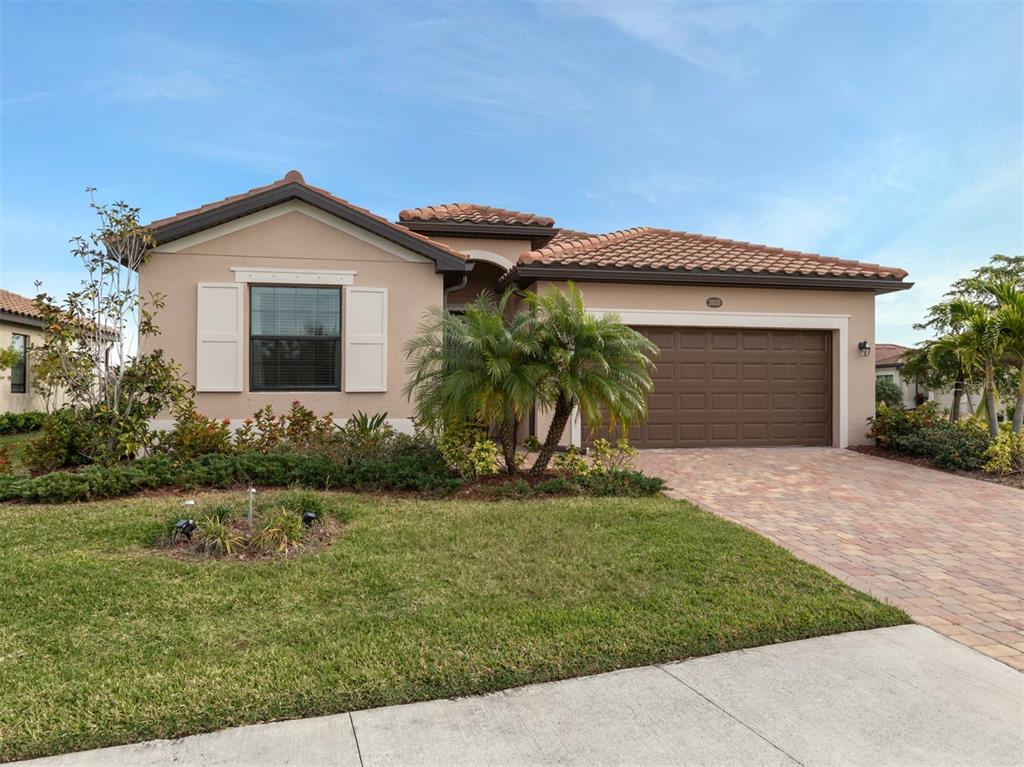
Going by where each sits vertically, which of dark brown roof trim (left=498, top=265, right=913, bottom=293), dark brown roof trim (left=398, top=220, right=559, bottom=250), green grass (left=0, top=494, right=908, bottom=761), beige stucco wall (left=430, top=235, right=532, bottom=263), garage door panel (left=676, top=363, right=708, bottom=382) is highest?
dark brown roof trim (left=398, top=220, right=559, bottom=250)

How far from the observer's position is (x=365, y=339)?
32.6 ft

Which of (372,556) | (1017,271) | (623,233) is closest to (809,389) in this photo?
(623,233)

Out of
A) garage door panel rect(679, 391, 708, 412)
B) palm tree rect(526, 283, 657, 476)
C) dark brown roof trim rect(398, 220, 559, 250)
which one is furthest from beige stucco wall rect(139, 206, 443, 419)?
garage door panel rect(679, 391, 708, 412)

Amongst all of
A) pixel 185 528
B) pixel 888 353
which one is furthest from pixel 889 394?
pixel 185 528

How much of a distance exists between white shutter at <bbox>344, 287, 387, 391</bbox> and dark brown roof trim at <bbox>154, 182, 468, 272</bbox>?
39.1 inches

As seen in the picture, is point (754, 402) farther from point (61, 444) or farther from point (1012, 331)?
point (61, 444)

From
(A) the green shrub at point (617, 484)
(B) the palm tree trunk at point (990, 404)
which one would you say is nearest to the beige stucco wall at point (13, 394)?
(A) the green shrub at point (617, 484)

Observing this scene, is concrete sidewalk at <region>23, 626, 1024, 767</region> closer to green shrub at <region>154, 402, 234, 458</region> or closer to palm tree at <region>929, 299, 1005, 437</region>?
green shrub at <region>154, 402, 234, 458</region>

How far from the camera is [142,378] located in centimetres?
829

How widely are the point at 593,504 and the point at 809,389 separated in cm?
798

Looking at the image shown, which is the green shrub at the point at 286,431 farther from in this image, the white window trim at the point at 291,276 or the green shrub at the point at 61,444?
the white window trim at the point at 291,276

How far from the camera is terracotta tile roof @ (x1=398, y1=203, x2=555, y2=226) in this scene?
12867mm

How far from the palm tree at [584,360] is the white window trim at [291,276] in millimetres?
3967

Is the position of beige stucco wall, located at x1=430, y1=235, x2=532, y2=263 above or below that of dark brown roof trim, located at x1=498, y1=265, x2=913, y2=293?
above
